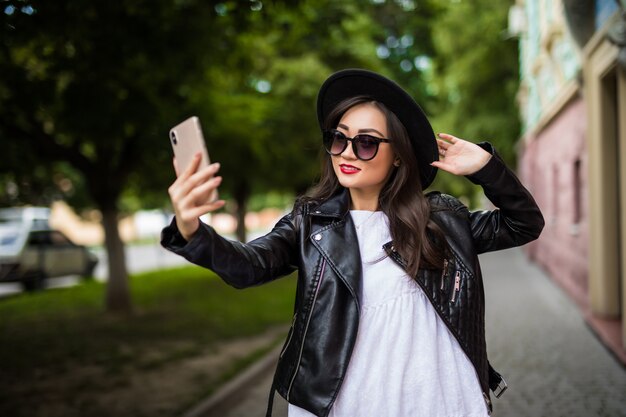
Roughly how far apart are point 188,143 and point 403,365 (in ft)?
3.14

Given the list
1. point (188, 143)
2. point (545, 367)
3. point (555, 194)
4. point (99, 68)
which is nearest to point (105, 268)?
point (555, 194)

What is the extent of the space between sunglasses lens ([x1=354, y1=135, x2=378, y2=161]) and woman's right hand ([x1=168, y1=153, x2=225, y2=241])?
2.15 ft

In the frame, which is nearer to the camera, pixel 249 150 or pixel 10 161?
pixel 10 161

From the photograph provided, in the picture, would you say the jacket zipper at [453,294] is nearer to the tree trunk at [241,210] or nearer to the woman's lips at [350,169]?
the woman's lips at [350,169]

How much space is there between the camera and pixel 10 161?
285 inches

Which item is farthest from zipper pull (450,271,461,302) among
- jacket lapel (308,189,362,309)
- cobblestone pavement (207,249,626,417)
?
cobblestone pavement (207,249,626,417)

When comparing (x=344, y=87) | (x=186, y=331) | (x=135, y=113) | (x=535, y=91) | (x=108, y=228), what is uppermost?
(x=535, y=91)

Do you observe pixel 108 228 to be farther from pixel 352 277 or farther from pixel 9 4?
pixel 352 277

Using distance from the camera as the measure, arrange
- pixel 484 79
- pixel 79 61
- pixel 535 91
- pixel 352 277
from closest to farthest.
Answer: pixel 352 277 → pixel 79 61 → pixel 535 91 → pixel 484 79

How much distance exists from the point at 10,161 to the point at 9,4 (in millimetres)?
3113

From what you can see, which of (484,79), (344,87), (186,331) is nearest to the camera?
(344,87)

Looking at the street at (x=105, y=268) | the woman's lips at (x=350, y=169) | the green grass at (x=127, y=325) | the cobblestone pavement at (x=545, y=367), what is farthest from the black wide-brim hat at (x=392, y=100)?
the street at (x=105, y=268)

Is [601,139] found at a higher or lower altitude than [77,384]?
higher

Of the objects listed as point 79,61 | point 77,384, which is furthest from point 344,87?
point 77,384
